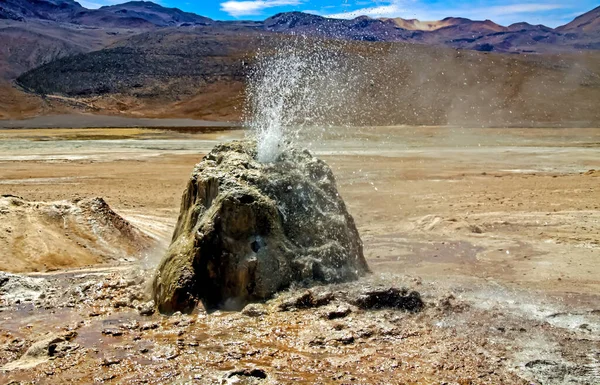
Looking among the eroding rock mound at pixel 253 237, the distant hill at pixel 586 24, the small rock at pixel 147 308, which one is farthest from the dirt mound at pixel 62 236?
the distant hill at pixel 586 24

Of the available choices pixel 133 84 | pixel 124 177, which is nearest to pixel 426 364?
pixel 124 177

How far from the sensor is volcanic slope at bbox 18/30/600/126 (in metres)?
42.3

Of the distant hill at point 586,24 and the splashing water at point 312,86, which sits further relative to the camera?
the distant hill at point 586,24

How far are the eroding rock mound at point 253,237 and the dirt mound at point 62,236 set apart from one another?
209cm

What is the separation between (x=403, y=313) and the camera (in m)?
4.91

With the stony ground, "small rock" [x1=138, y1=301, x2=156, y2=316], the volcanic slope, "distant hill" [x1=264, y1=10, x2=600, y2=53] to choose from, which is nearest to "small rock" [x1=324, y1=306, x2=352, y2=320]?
the stony ground

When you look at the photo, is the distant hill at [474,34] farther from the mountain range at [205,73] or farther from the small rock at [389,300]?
the small rock at [389,300]

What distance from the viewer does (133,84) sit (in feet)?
188

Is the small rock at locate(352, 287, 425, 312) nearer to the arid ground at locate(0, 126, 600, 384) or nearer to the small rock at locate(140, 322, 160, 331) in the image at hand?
the arid ground at locate(0, 126, 600, 384)

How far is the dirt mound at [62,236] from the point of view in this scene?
7516 millimetres

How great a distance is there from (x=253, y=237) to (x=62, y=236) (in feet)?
12.8

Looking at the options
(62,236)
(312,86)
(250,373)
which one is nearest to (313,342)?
(250,373)

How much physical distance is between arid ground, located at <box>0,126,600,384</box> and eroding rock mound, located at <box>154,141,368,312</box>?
244mm

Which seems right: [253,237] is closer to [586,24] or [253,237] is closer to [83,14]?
[586,24]
